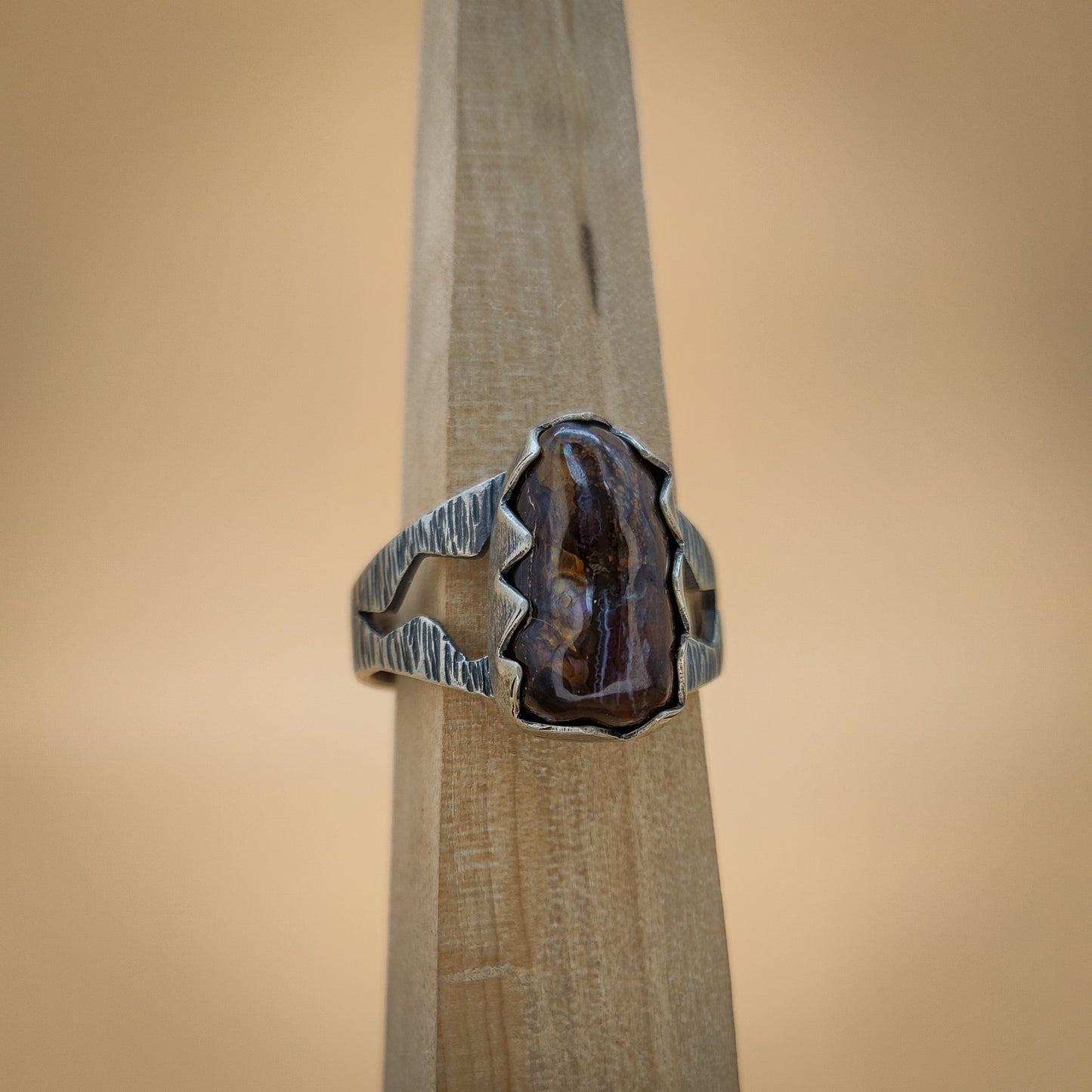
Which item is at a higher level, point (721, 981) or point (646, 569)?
point (646, 569)

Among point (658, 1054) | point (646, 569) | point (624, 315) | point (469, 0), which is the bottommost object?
point (658, 1054)

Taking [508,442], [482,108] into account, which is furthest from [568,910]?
[482,108]

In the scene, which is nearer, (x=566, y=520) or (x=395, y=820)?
(x=566, y=520)

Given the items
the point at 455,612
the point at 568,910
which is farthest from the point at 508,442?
the point at 568,910

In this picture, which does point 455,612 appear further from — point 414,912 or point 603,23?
point 603,23
